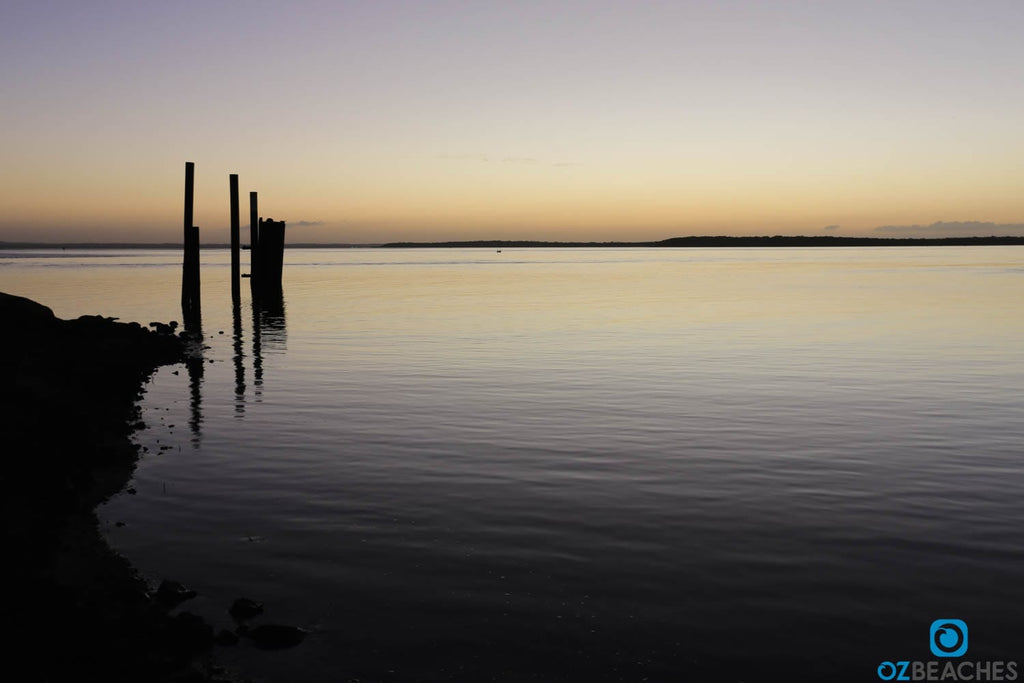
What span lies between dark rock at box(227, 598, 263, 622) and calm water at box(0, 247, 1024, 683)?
0.43 ft

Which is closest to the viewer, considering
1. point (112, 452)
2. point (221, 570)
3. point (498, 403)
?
point (221, 570)

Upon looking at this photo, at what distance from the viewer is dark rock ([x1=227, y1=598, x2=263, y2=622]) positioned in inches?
276

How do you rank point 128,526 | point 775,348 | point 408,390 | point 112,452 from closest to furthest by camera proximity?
point 128,526, point 112,452, point 408,390, point 775,348

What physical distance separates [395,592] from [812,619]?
3.54m

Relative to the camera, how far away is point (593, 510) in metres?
9.94

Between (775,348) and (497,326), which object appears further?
(497,326)

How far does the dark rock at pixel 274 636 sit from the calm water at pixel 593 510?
0.09 meters

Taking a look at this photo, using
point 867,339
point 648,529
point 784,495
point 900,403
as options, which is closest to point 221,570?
point 648,529

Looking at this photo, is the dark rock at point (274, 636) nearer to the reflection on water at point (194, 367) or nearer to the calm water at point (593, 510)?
the calm water at point (593, 510)

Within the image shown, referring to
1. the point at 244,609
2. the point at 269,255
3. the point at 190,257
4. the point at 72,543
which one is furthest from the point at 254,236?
the point at 244,609

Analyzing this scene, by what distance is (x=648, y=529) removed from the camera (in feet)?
30.3

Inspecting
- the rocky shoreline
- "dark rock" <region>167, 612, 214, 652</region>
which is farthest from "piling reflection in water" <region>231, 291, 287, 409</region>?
"dark rock" <region>167, 612, 214, 652</region>

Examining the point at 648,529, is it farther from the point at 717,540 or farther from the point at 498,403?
the point at 498,403

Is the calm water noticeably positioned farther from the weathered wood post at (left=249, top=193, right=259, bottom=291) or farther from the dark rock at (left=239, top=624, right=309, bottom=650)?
the weathered wood post at (left=249, top=193, right=259, bottom=291)
